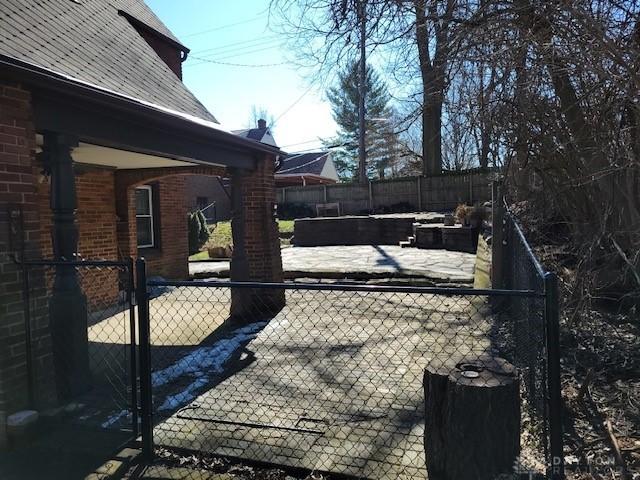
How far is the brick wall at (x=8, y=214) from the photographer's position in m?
3.58

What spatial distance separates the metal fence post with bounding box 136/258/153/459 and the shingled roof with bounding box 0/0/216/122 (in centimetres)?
180

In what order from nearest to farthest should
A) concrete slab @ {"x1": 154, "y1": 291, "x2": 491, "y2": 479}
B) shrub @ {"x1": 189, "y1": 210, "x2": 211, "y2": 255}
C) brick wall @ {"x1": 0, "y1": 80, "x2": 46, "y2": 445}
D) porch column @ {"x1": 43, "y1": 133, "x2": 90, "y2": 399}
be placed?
concrete slab @ {"x1": 154, "y1": 291, "x2": 491, "y2": 479} → brick wall @ {"x1": 0, "y1": 80, "x2": 46, "y2": 445} → porch column @ {"x1": 43, "y1": 133, "x2": 90, "y2": 399} → shrub @ {"x1": 189, "y1": 210, "x2": 211, "y2": 255}

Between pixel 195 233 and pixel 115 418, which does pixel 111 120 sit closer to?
pixel 115 418

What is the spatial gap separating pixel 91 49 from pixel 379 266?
6989 mm

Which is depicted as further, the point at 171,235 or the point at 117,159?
the point at 171,235

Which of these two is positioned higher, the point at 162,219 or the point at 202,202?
the point at 202,202

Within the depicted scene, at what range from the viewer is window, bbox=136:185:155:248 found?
10602 millimetres

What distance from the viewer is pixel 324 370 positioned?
507 centimetres

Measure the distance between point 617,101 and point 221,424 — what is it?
12.6 feet

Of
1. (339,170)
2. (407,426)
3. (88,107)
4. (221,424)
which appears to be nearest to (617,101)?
(407,426)

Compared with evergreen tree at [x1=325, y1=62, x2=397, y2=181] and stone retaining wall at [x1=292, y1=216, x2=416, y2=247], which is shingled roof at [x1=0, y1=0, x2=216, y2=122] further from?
evergreen tree at [x1=325, y1=62, x2=397, y2=181]

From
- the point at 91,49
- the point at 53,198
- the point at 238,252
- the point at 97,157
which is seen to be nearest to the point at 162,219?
the point at 97,157

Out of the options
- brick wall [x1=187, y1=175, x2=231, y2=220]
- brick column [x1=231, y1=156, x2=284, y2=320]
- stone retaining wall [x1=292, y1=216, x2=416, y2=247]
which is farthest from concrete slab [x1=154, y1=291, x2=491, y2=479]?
brick wall [x1=187, y1=175, x2=231, y2=220]

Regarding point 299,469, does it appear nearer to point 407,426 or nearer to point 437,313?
point 407,426
